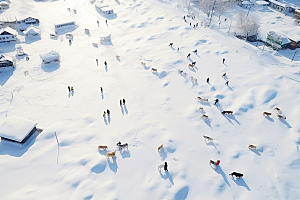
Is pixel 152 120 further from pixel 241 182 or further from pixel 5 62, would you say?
pixel 5 62

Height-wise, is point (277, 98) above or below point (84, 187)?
above

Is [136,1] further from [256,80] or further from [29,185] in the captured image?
[29,185]

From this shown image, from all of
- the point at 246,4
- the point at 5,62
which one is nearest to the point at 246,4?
the point at 246,4

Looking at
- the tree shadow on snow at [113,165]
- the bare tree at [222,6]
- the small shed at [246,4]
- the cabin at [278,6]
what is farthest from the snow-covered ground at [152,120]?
the small shed at [246,4]

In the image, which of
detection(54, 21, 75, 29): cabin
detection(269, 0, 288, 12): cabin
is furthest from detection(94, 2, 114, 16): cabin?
detection(269, 0, 288, 12): cabin

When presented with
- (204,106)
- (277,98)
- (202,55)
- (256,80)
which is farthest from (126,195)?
(202,55)

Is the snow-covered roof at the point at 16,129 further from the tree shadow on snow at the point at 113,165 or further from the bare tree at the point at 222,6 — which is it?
the bare tree at the point at 222,6
